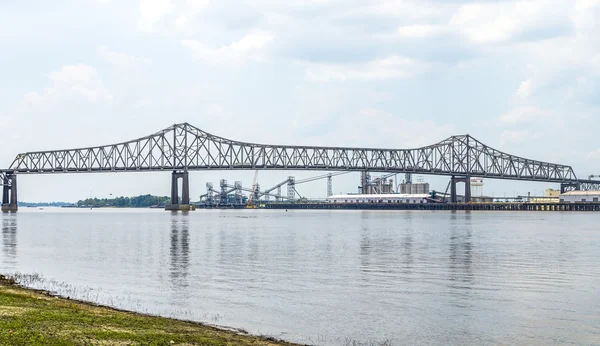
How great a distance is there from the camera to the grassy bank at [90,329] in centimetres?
1459

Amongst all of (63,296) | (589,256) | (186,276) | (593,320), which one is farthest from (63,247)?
(593,320)

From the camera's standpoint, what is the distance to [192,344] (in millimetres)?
15508

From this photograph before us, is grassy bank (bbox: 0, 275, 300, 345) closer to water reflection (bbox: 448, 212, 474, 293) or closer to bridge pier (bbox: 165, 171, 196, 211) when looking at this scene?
water reflection (bbox: 448, 212, 474, 293)

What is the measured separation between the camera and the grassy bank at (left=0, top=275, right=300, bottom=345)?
14.6m

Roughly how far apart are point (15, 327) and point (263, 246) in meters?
38.4

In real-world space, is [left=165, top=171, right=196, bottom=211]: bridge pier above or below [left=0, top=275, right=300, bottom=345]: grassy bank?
above

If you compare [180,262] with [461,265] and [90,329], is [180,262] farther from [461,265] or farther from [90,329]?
[90,329]

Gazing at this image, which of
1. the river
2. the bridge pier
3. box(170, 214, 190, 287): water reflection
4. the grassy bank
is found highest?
the bridge pier

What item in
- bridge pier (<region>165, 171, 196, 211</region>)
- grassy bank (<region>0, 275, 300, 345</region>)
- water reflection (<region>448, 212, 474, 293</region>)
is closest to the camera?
grassy bank (<region>0, 275, 300, 345</region>)

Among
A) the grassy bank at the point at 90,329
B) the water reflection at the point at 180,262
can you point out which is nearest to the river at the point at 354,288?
the water reflection at the point at 180,262

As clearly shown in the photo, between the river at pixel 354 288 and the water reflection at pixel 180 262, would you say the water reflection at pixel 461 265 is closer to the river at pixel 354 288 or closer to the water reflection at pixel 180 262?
the river at pixel 354 288

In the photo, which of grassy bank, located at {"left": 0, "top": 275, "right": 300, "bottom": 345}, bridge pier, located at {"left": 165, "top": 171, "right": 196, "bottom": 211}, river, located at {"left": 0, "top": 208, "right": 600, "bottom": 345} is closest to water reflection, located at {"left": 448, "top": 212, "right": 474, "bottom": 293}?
river, located at {"left": 0, "top": 208, "right": 600, "bottom": 345}

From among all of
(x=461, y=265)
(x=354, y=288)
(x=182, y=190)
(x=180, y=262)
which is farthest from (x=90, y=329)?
(x=182, y=190)

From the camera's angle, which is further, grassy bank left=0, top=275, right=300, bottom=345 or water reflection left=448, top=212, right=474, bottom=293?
water reflection left=448, top=212, right=474, bottom=293
